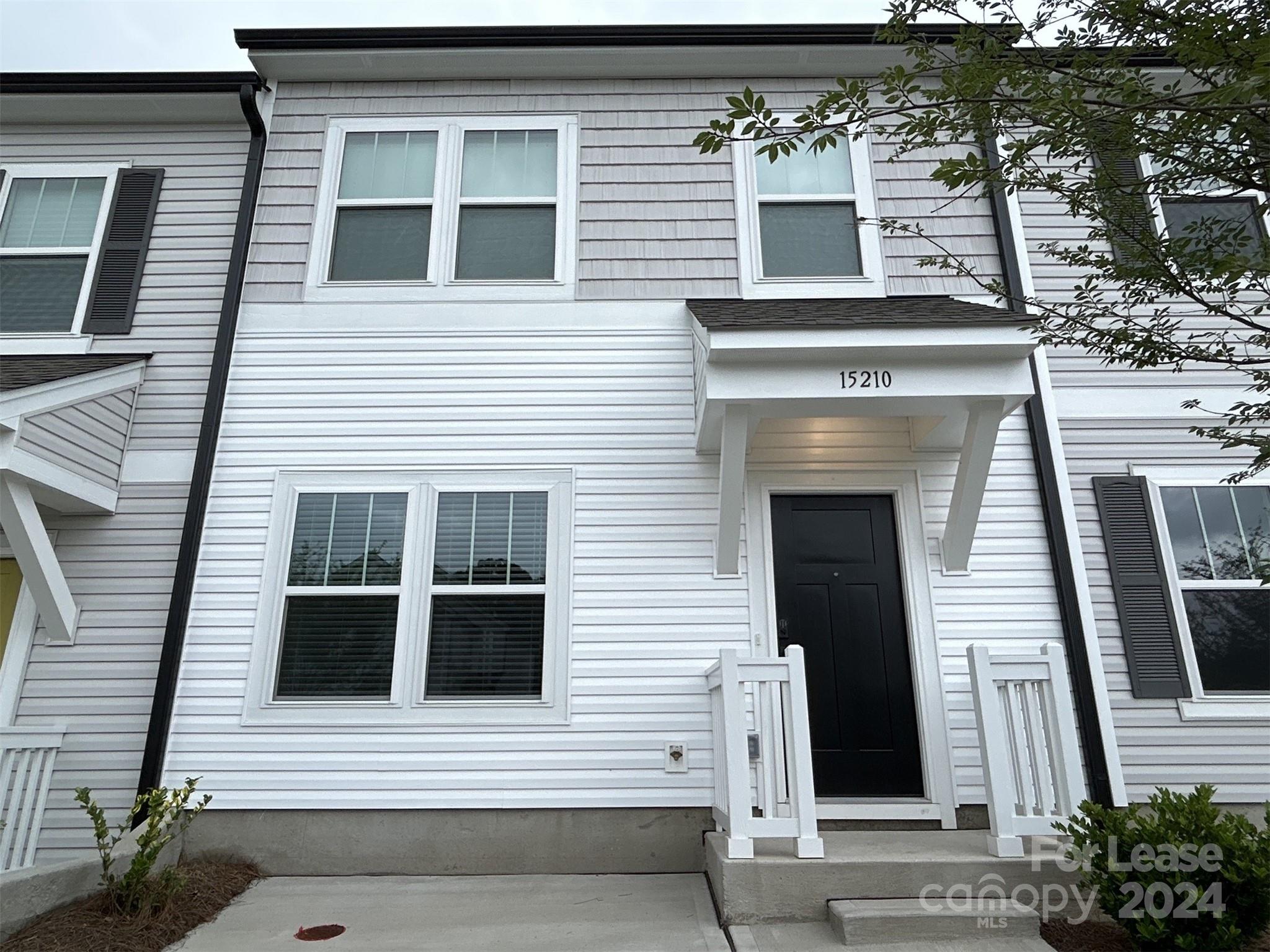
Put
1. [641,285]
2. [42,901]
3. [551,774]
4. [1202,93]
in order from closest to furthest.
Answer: [1202,93] → [42,901] → [551,774] → [641,285]

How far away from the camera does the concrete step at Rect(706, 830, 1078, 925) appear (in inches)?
132

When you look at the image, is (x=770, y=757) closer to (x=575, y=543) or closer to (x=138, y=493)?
(x=575, y=543)

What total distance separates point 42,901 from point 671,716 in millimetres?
3045

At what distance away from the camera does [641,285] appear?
543cm

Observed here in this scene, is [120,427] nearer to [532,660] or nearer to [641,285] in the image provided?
[532,660]

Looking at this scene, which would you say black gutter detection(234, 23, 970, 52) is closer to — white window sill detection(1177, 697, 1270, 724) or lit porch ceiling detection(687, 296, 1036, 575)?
lit porch ceiling detection(687, 296, 1036, 575)

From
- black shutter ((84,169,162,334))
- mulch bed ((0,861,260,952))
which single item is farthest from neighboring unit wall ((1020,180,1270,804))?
black shutter ((84,169,162,334))

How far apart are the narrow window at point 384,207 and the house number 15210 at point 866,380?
9.93 ft

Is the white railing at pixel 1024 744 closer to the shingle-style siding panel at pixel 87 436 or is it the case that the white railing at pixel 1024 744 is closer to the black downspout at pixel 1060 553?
the black downspout at pixel 1060 553

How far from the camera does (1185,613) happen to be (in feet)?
15.5

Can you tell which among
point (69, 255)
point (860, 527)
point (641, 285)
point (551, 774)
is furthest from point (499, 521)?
point (69, 255)

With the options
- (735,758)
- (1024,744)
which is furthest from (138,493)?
(1024,744)

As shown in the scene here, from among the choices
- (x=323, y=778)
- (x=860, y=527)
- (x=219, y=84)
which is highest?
(x=219, y=84)

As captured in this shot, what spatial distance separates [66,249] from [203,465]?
85.1 inches
